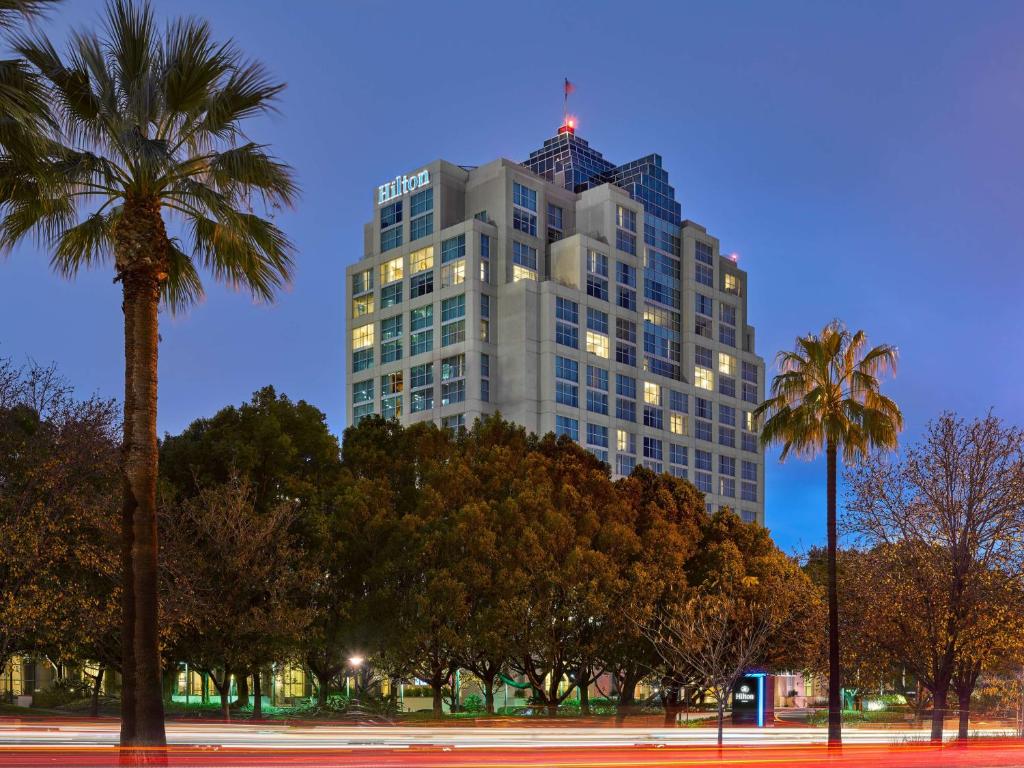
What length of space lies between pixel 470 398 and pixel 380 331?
16913mm

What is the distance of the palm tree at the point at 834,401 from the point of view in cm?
3569

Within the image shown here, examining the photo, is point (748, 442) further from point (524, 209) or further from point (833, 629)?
point (833, 629)

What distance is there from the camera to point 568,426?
121000 mm

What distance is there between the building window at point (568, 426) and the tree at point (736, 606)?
5746cm

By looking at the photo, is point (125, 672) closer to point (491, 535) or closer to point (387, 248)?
point (491, 535)

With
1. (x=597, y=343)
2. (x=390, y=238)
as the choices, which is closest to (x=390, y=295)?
(x=390, y=238)

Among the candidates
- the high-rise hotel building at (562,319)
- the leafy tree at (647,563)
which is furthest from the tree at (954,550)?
the high-rise hotel building at (562,319)

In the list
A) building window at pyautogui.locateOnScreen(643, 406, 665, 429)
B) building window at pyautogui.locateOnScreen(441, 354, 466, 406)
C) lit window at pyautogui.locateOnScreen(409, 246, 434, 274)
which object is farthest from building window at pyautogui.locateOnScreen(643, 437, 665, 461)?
lit window at pyautogui.locateOnScreen(409, 246, 434, 274)

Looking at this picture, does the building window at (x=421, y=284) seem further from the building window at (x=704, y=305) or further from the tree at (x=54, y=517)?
the tree at (x=54, y=517)

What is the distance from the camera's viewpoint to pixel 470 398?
12069 cm

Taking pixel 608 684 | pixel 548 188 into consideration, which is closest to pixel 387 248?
pixel 548 188

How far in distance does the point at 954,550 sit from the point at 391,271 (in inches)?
4084

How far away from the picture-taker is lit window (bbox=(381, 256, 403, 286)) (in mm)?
130375

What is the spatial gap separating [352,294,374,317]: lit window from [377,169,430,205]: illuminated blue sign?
10.5 meters
